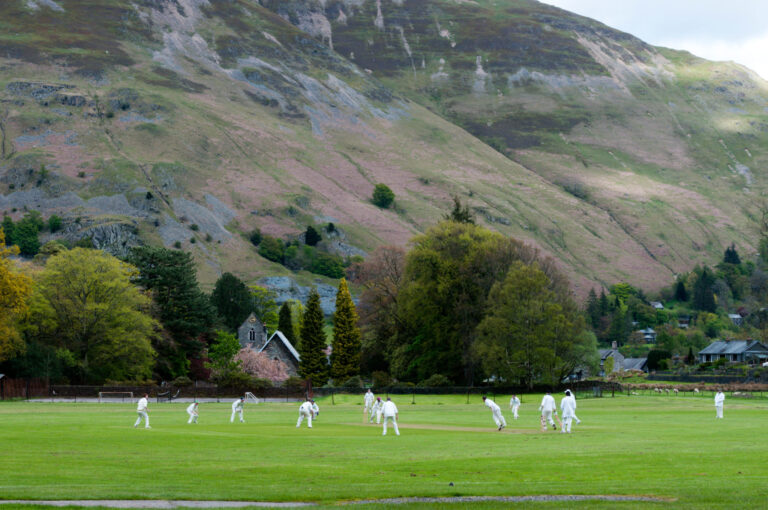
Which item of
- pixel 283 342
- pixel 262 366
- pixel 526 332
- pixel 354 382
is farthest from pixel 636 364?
pixel 526 332

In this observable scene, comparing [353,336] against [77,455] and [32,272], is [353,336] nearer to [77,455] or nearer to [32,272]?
[32,272]

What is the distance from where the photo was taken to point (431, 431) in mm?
42969

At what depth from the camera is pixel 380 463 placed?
2616cm

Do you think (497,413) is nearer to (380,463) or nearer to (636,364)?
(380,463)

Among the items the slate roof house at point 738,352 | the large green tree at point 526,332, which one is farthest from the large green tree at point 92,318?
the slate roof house at point 738,352

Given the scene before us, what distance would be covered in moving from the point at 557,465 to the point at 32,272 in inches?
3583

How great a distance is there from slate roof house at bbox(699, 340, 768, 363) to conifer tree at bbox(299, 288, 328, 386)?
7426 cm

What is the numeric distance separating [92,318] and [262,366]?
34365mm

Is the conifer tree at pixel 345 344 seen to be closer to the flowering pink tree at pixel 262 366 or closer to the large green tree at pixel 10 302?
the flowering pink tree at pixel 262 366

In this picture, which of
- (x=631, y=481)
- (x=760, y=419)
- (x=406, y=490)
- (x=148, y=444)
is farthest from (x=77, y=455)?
(x=760, y=419)

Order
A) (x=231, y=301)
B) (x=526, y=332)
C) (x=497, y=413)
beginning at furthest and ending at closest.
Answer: (x=231, y=301), (x=526, y=332), (x=497, y=413)

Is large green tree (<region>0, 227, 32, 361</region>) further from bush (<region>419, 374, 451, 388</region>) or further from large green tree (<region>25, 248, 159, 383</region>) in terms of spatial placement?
bush (<region>419, 374, 451, 388</region>)

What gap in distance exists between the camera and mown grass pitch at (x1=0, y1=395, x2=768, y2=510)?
1962 cm

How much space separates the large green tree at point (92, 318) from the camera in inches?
3875
